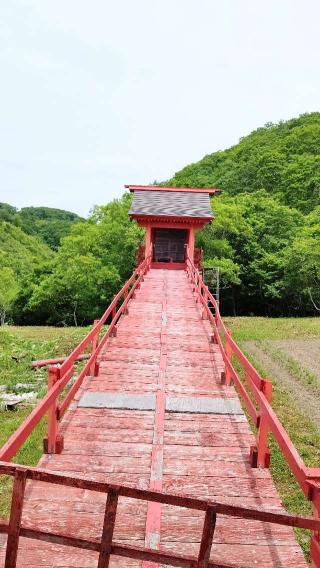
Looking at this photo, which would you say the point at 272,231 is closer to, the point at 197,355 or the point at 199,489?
the point at 197,355

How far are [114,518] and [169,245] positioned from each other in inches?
874

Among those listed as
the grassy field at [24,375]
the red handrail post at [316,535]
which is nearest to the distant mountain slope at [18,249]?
the grassy field at [24,375]

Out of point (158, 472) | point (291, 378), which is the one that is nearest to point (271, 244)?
point (291, 378)

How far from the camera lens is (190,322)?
11.7 m

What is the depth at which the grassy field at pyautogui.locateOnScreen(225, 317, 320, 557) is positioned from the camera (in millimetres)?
7172

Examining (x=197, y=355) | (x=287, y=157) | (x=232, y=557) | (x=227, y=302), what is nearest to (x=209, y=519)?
(x=232, y=557)

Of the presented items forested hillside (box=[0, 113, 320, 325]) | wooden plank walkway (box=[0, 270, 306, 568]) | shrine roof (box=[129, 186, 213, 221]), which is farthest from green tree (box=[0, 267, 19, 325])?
wooden plank walkway (box=[0, 270, 306, 568])

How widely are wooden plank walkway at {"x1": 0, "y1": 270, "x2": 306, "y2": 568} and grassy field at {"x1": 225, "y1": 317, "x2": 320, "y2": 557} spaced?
182 centimetres

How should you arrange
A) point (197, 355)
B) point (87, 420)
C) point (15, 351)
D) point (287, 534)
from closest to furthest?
point (287, 534)
point (87, 420)
point (197, 355)
point (15, 351)

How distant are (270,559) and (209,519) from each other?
121 centimetres

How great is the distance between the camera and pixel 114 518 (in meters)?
2.61

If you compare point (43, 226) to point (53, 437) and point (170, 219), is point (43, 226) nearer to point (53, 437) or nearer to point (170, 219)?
point (170, 219)

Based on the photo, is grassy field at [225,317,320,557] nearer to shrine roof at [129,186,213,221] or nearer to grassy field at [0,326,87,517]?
grassy field at [0,326,87,517]

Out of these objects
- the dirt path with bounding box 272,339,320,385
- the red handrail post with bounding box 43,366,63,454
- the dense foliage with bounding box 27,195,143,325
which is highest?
the dense foliage with bounding box 27,195,143,325
